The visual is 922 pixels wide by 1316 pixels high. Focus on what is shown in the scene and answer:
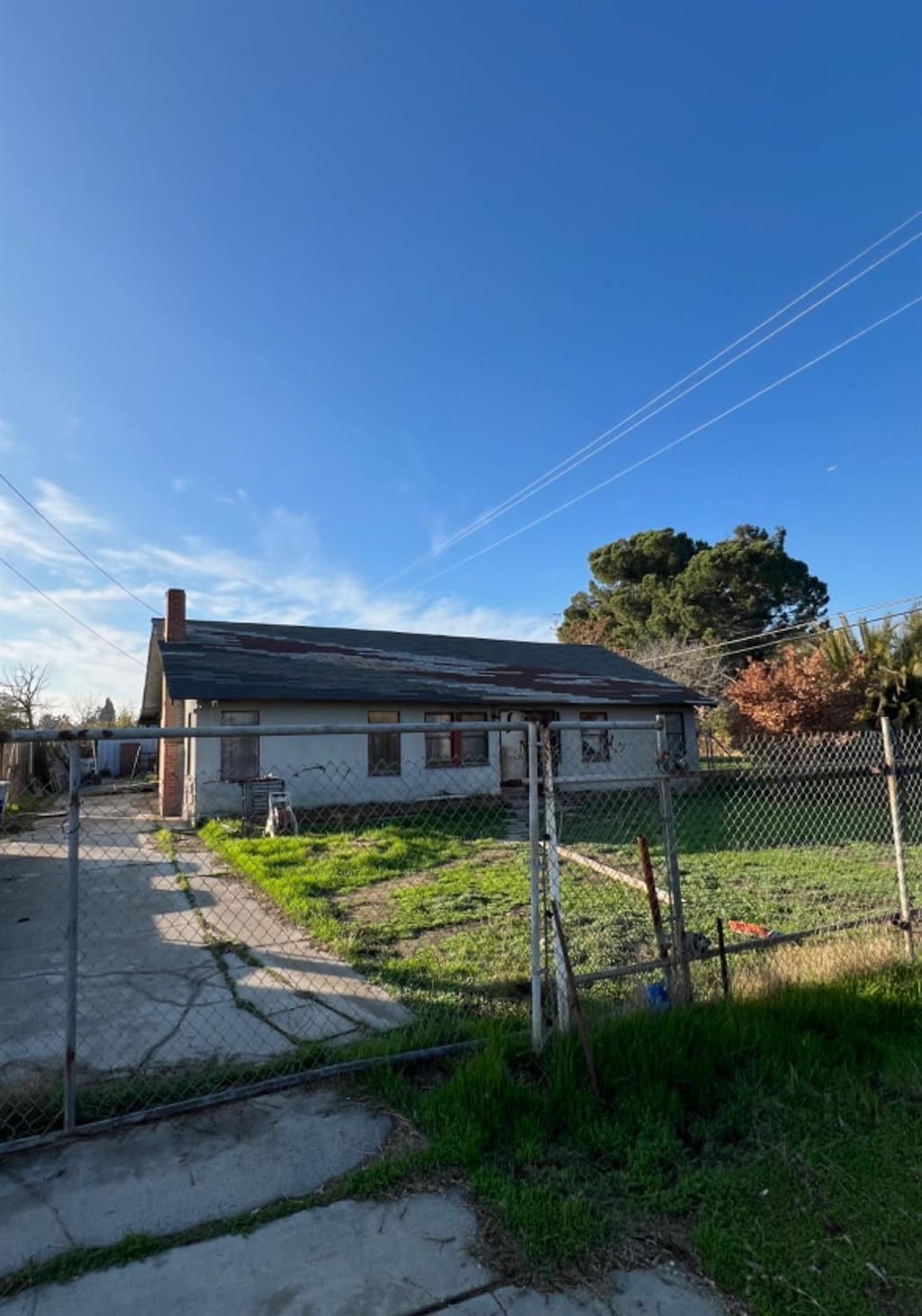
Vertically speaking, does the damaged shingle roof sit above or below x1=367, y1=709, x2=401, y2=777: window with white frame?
above

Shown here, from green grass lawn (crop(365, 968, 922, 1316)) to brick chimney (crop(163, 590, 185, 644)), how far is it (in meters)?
15.7

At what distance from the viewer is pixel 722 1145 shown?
2.75m

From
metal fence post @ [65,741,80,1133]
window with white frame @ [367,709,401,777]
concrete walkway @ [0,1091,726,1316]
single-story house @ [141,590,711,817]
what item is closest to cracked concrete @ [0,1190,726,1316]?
concrete walkway @ [0,1091,726,1316]

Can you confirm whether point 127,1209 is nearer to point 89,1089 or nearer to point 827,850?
point 89,1089

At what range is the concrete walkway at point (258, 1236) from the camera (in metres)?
1.99

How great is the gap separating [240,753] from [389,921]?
9.01 meters

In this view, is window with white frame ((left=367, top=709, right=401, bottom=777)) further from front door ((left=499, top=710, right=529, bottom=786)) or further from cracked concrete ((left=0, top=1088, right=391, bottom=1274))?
cracked concrete ((left=0, top=1088, right=391, bottom=1274))

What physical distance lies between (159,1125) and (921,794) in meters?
9.61

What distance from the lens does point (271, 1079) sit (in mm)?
3152

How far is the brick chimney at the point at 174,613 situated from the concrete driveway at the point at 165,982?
9.50m

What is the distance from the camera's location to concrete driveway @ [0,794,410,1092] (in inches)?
150

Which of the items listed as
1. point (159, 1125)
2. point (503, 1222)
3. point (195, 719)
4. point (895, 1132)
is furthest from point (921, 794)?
point (195, 719)

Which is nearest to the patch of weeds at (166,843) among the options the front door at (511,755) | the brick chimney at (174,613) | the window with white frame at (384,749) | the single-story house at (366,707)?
the single-story house at (366,707)

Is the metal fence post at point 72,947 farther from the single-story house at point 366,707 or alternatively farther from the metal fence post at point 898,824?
the single-story house at point 366,707
